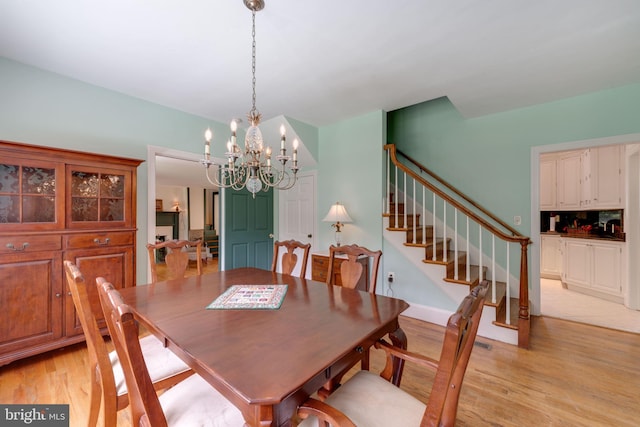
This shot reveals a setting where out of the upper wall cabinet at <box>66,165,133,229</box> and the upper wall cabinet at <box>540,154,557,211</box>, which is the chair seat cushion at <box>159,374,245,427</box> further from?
the upper wall cabinet at <box>540,154,557,211</box>

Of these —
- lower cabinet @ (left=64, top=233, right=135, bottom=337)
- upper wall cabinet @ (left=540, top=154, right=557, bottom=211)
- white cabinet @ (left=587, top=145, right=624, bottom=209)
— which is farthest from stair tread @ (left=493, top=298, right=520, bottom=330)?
lower cabinet @ (left=64, top=233, right=135, bottom=337)

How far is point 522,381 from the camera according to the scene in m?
2.00

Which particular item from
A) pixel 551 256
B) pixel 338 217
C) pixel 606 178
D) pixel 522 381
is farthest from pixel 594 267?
pixel 338 217

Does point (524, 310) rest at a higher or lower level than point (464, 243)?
lower

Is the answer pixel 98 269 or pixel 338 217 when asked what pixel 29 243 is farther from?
pixel 338 217

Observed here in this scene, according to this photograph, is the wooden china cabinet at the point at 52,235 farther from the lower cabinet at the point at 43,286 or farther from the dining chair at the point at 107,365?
the dining chair at the point at 107,365

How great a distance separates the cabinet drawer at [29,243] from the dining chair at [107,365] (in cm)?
131

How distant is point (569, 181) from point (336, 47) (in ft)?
16.1

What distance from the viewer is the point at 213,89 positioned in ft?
9.21

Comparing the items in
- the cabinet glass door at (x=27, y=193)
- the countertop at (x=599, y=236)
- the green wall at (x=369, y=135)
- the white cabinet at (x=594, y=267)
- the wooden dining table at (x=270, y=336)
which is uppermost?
the green wall at (x=369, y=135)

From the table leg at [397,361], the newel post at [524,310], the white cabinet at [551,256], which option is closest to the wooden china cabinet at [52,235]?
the table leg at [397,361]

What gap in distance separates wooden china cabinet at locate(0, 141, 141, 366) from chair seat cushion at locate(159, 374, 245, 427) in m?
1.86

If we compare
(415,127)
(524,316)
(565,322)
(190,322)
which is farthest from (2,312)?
(565,322)

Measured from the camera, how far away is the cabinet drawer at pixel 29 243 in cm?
202
